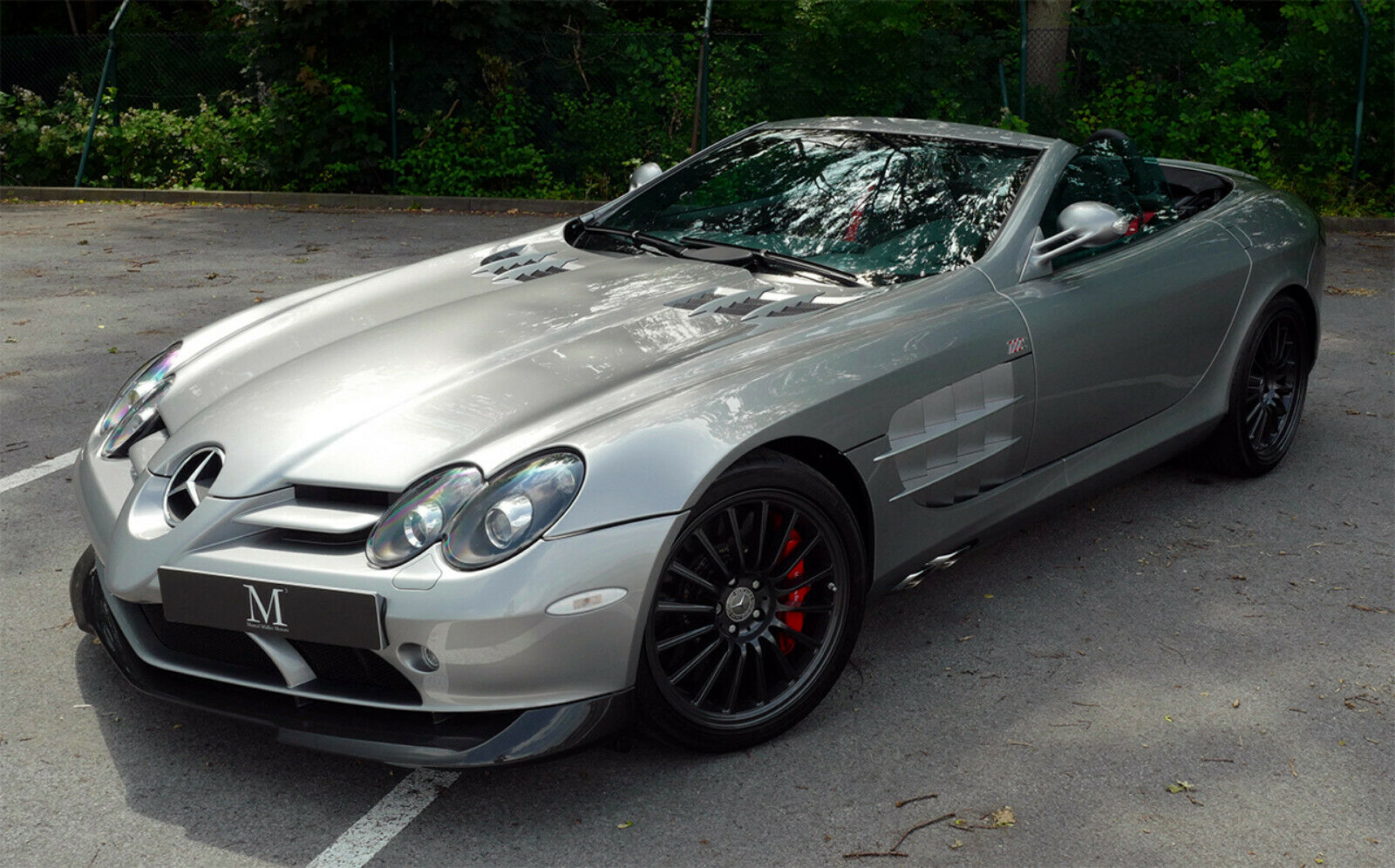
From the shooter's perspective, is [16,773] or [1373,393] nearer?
[16,773]

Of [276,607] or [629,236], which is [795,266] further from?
[276,607]

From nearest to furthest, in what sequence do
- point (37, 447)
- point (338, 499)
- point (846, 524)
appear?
1. point (338, 499)
2. point (846, 524)
3. point (37, 447)

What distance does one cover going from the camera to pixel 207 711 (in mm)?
2822

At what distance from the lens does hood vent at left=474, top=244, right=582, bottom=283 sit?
4.14 meters

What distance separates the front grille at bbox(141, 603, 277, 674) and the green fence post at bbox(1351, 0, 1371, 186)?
1171 centimetres

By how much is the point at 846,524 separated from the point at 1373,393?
4203mm

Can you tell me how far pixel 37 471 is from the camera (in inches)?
195

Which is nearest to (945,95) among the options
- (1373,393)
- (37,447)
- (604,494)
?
(1373,393)

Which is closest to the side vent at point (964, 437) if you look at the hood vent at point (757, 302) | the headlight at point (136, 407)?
the hood vent at point (757, 302)

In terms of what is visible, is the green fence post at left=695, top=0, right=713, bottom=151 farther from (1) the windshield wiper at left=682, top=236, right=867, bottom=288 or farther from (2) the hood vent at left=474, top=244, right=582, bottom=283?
(1) the windshield wiper at left=682, top=236, right=867, bottom=288

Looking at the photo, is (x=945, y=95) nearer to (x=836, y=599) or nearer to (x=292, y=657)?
(x=836, y=599)

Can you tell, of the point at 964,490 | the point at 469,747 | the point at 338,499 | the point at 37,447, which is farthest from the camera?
the point at 37,447

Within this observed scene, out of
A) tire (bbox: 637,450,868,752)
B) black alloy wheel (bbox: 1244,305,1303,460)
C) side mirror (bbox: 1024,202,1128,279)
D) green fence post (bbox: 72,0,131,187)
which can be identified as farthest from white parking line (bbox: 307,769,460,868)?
green fence post (bbox: 72,0,131,187)

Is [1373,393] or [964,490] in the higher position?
[964,490]
